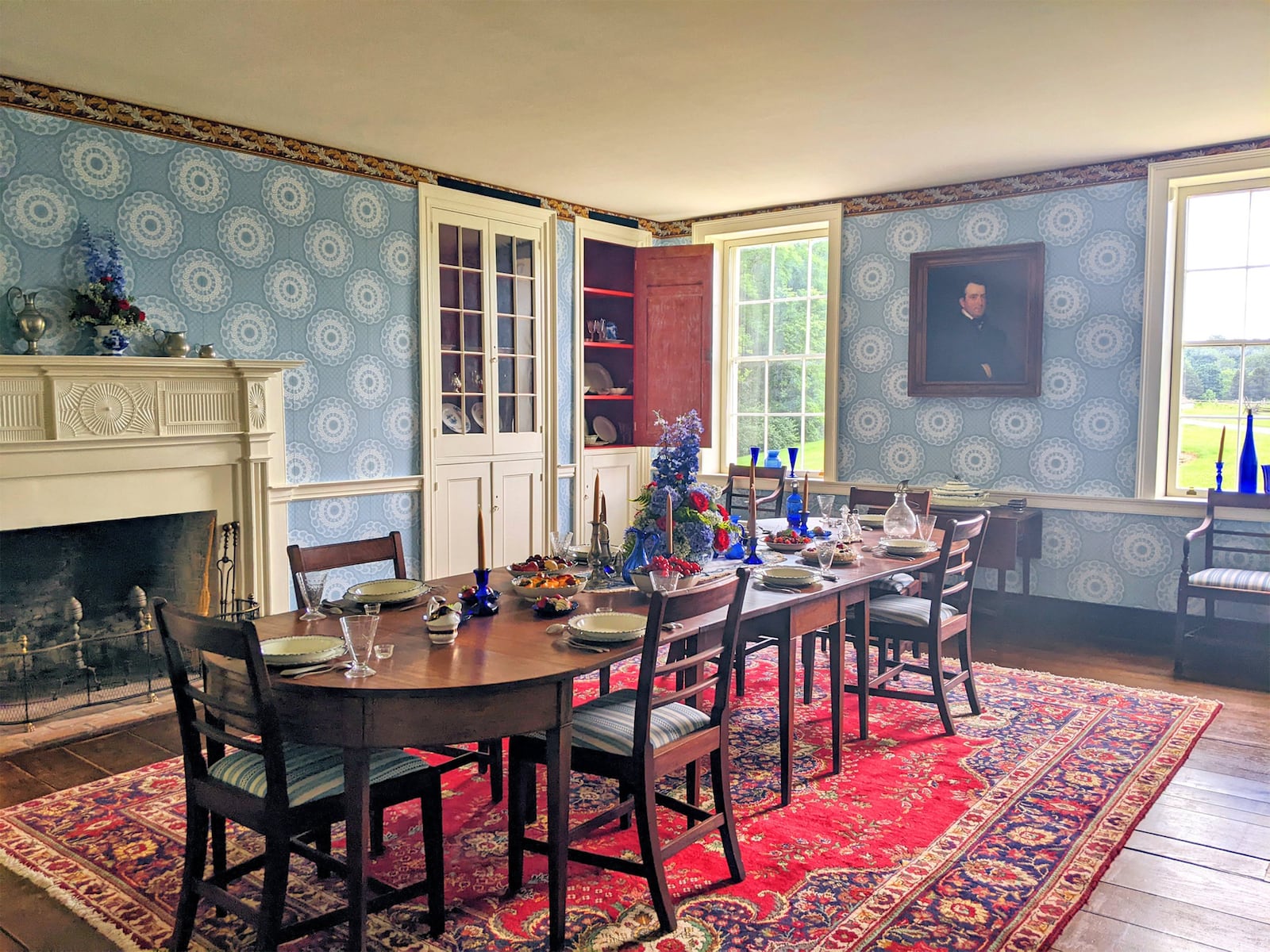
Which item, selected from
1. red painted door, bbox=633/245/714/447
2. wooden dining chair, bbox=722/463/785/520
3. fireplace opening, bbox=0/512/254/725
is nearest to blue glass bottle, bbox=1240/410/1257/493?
wooden dining chair, bbox=722/463/785/520

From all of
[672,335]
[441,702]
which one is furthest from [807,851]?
[672,335]

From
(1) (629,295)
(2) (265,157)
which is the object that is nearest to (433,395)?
(2) (265,157)

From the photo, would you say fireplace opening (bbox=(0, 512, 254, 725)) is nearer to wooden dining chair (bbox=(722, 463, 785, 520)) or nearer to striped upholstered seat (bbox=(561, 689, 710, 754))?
striped upholstered seat (bbox=(561, 689, 710, 754))

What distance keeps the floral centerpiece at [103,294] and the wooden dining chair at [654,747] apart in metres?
2.85

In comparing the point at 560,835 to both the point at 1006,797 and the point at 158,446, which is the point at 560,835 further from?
the point at 158,446

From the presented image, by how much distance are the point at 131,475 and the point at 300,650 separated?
2472 mm

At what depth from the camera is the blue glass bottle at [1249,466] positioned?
16.2 ft

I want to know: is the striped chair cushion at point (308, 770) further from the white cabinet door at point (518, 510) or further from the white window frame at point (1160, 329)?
the white window frame at point (1160, 329)

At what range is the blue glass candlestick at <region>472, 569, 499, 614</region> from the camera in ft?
8.98

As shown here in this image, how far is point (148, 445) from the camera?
14.0 feet

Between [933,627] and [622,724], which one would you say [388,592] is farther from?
[933,627]

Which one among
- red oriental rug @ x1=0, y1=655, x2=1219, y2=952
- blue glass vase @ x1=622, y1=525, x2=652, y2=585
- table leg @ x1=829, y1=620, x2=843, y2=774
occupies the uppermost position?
blue glass vase @ x1=622, y1=525, x2=652, y2=585

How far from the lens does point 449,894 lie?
8.38 ft

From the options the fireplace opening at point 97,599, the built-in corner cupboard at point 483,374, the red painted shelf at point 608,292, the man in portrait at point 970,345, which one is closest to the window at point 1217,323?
the man in portrait at point 970,345
